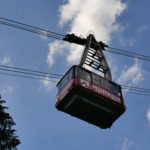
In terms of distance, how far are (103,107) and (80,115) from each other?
158 centimetres

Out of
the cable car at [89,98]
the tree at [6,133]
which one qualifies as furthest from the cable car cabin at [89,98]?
the tree at [6,133]

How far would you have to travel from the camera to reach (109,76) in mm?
25125

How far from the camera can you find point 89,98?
20.5 meters

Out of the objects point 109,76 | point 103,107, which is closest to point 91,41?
point 109,76

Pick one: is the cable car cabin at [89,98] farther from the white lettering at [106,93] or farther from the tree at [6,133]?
the tree at [6,133]

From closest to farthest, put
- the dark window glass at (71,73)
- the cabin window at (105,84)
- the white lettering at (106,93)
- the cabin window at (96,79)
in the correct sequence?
the white lettering at (106,93) → the dark window glass at (71,73) → the cabin window at (96,79) → the cabin window at (105,84)

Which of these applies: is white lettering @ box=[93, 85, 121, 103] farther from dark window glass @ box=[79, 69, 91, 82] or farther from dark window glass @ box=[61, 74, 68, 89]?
dark window glass @ box=[61, 74, 68, 89]

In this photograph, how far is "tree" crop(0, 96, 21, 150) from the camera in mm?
21219

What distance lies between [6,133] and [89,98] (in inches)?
243

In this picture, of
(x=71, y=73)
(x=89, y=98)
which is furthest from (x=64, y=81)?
(x=89, y=98)

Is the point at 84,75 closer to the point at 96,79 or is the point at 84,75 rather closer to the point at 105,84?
the point at 96,79

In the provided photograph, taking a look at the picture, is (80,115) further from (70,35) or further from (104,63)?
(70,35)

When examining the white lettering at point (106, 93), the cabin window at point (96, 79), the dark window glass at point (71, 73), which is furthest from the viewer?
the cabin window at point (96, 79)

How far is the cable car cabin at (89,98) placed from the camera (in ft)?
66.9
